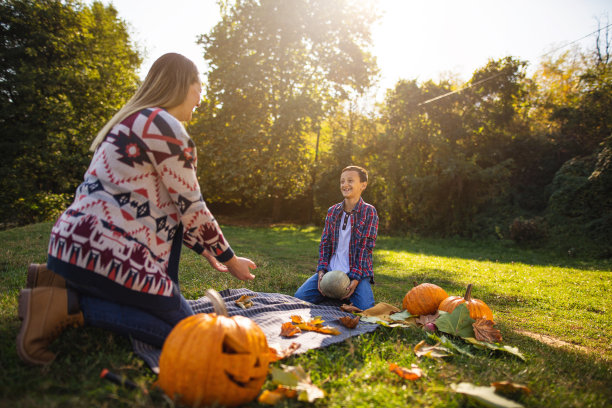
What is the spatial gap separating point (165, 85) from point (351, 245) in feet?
9.86

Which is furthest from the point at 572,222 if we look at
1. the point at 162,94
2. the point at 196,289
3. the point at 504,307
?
the point at 162,94

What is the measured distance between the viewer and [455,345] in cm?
296

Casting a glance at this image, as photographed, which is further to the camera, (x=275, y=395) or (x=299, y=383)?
(x=299, y=383)

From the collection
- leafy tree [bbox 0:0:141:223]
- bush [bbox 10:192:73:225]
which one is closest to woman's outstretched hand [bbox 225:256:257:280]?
bush [bbox 10:192:73:225]

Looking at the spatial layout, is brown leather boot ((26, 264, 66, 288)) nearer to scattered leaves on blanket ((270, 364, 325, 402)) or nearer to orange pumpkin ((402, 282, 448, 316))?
scattered leaves on blanket ((270, 364, 325, 402))

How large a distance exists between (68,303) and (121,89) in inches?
825

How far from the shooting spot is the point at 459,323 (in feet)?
10.7

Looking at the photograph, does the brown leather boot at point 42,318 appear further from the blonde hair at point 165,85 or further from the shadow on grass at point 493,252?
the shadow on grass at point 493,252

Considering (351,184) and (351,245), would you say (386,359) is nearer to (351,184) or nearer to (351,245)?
(351,245)

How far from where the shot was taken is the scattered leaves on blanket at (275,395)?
1888mm

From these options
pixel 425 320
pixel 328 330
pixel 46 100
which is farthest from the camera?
pixel 46 100

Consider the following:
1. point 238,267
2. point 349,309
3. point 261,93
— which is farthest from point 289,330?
point 261,93

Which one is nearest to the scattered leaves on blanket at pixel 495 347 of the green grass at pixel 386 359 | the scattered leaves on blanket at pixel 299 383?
the green grass at pixel 386 359

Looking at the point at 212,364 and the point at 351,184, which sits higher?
the point at 351,184
